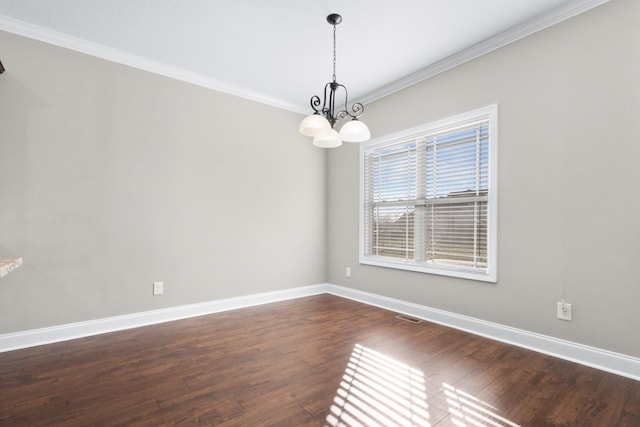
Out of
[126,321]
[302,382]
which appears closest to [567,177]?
[302,382]

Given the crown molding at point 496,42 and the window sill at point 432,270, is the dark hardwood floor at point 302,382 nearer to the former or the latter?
the window sill at point 432,270

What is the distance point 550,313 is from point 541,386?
2.37ft

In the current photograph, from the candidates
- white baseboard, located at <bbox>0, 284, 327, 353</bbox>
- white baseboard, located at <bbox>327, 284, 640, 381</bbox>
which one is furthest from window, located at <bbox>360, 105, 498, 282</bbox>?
white baseboard, located at <bbox>0, 284, 327, 353</bbox>

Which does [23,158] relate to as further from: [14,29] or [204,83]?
[204,83]

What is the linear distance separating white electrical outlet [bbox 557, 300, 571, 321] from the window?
52 centimetres

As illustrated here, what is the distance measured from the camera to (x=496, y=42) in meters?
2.71

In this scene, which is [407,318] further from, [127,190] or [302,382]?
[127,190]

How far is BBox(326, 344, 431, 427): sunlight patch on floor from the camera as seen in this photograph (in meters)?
1.58

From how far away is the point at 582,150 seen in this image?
7.41ft

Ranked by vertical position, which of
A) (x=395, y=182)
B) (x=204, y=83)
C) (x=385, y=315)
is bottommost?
(x=385, y=315)

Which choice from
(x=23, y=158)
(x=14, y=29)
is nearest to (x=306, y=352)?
(x=23, y=158)

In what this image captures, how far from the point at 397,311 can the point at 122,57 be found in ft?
13.1

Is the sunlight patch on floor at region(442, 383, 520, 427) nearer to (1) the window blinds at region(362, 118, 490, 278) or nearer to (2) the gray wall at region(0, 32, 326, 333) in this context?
(1) the window blinds at region(362, 118, 490, 278)

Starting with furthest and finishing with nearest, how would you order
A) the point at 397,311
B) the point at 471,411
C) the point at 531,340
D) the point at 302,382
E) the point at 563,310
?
the point at 397,311, the point at 531,340, the point at 563,310, the point at 302,382, the point at 471,411
